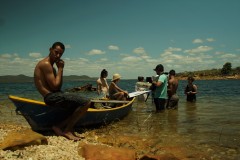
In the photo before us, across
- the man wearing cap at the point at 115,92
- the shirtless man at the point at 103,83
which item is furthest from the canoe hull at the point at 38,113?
the shirtless man at the point at 103,83

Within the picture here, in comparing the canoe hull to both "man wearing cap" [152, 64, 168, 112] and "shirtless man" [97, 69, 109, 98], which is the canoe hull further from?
"shirtless man" [97, 69, 109, 98]

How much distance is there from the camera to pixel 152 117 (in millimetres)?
11617

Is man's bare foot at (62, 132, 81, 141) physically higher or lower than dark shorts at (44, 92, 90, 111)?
lower

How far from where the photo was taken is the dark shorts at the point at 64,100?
6285mm

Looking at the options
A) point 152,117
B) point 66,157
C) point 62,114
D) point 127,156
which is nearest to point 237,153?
point 127,156

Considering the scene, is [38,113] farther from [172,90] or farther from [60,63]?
[172,90]

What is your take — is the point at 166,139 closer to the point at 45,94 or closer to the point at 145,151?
the point at 145,151

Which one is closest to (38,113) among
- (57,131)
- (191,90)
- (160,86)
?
(57,131)

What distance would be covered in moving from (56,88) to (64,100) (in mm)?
385

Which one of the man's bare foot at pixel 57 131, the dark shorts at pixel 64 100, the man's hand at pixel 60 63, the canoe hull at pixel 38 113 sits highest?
the man's hand at pixel 60 63

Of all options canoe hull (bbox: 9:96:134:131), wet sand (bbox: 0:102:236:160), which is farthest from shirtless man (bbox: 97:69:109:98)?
canoe hull (bbox: 9:96:134:131)

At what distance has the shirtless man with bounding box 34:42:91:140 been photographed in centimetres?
606

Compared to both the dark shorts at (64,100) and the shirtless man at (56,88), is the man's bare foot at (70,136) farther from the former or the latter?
the dark shorts at (64,100)

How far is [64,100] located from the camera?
636 centimetres
